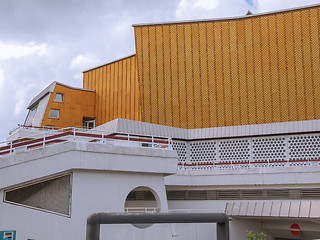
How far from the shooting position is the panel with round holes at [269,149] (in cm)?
2288

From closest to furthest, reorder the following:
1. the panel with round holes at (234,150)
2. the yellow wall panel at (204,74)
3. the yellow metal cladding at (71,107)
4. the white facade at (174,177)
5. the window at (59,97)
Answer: the white facade at (174,177) → the panel with round holes at (234,150) → the yellow wall panel at (204,74) → the yellow metal cladding at (71,107) → the window at (59,97)

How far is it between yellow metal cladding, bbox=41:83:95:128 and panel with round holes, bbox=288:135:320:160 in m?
18.4

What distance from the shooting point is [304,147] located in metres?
22.6

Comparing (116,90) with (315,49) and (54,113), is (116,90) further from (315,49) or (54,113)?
(315,49)

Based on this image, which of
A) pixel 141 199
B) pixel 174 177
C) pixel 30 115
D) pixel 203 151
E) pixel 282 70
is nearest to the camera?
pixel 174 177

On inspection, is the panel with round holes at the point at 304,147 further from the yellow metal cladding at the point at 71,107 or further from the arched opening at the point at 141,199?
the yellow metal cladding at the point at 71,107

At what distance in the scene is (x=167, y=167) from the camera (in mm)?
16344

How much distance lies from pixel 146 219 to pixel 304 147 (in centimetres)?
2124

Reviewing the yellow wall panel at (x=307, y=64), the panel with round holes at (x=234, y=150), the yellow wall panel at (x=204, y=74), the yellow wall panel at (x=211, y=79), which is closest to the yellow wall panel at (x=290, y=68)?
the yellow wall panel at (x=307, y=64)

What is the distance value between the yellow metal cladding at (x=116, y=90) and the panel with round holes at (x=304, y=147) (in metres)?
11.8

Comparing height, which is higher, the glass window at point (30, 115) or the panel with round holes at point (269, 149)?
the glass window at point (30, 115)

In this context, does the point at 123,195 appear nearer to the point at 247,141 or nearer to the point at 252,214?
the point at 252,214

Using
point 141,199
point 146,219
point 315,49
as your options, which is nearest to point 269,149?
point 315,49

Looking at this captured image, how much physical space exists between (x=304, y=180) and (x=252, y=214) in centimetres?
316
